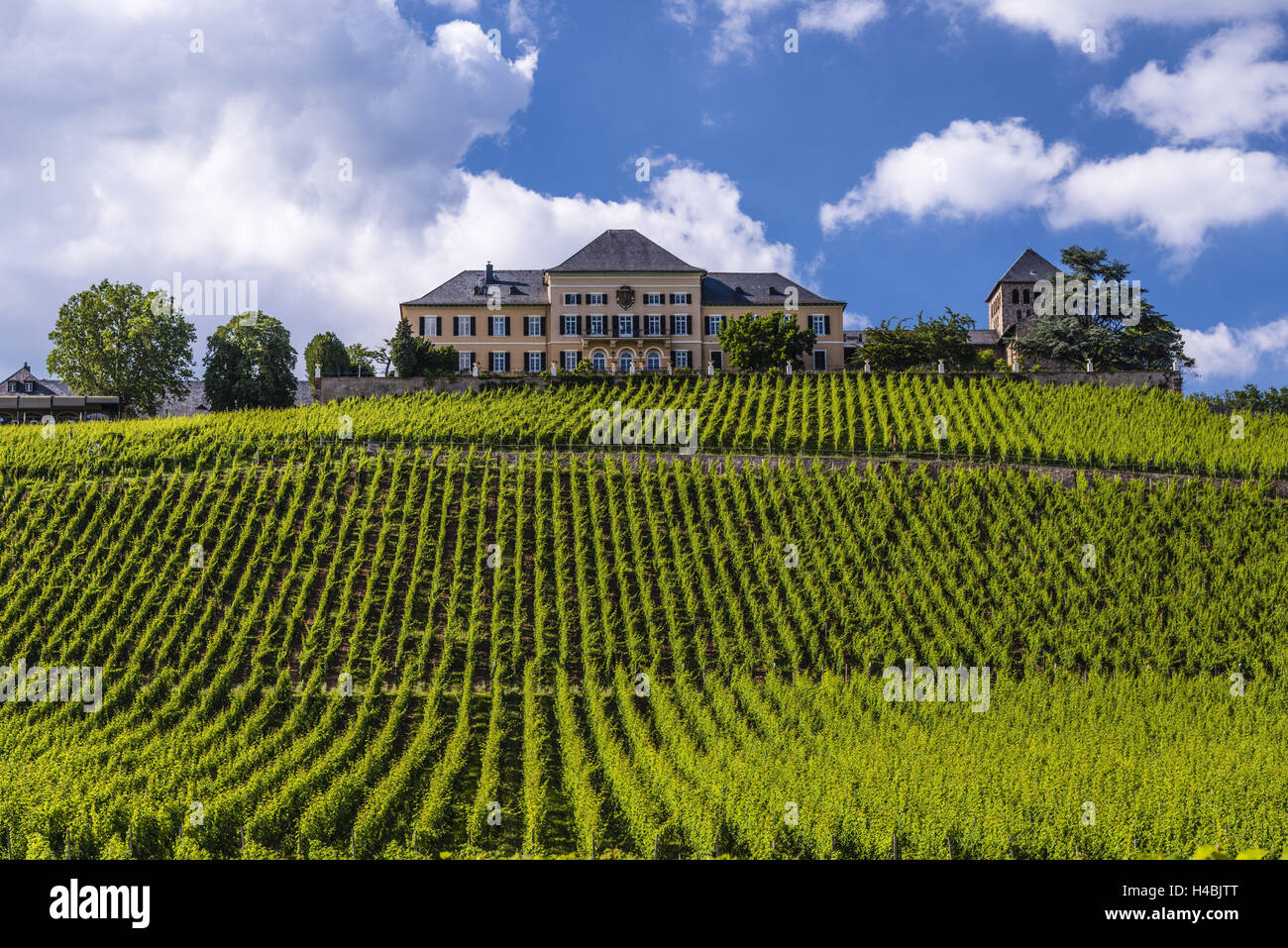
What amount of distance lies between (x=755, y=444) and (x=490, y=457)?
1085 centimetres

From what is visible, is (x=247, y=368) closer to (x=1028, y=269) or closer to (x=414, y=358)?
(x=414, y=358)

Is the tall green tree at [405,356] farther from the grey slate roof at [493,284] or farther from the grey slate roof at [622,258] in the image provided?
the grey slate roof at [622,258]

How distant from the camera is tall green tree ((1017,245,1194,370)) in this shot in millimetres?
56094

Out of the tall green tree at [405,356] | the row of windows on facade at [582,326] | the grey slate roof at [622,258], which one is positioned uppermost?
the grey slate roof at [622,258]

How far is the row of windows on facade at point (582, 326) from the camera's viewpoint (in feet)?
205

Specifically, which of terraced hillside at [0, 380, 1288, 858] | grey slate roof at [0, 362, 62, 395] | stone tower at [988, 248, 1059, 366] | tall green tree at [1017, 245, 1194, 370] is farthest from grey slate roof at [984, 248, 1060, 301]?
grey slate roof at [0, 362, 62, 395]

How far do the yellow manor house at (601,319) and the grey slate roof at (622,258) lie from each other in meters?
0.07

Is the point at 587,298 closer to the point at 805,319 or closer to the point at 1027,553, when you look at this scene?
the point at 805,319

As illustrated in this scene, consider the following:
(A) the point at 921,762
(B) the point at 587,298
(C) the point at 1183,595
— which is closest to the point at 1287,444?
(C) the point at 1183,595

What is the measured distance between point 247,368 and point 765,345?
30045 millimetres

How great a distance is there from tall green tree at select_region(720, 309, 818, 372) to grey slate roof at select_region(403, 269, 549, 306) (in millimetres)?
16262

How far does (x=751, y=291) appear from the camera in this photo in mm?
67250

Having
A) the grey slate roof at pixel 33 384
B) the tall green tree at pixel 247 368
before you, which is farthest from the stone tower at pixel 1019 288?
the grey slate roof at pixel 33 384

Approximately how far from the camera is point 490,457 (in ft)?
122
